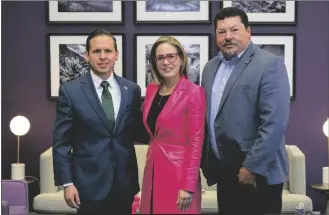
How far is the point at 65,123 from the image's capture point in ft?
6.22

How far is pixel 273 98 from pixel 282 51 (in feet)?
7.16

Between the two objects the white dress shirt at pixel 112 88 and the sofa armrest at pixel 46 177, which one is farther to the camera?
the sofa armrest at pixel 46 177

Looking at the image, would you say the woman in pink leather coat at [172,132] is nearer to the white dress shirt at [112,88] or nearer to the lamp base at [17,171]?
the white dress shirt at [112,88]

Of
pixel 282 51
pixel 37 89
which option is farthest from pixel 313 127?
pixel 37 89

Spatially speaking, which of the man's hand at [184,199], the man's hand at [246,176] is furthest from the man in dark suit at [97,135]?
the man's hand at [246,176]

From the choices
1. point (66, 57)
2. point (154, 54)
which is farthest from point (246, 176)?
point (66, 57)

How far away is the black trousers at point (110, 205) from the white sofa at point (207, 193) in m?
1.43

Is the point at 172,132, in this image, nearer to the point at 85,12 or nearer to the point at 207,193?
the point at 207,193

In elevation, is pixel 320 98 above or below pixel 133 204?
above

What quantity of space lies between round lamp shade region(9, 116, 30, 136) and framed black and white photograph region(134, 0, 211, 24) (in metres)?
1.05

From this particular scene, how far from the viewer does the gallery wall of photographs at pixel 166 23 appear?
3.89 metres

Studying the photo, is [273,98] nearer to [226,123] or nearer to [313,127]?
[226,123]

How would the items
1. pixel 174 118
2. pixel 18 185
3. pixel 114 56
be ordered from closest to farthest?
pixel 174 118
pixel 114 56
pixel 18 185

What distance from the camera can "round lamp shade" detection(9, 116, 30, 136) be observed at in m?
3.72
